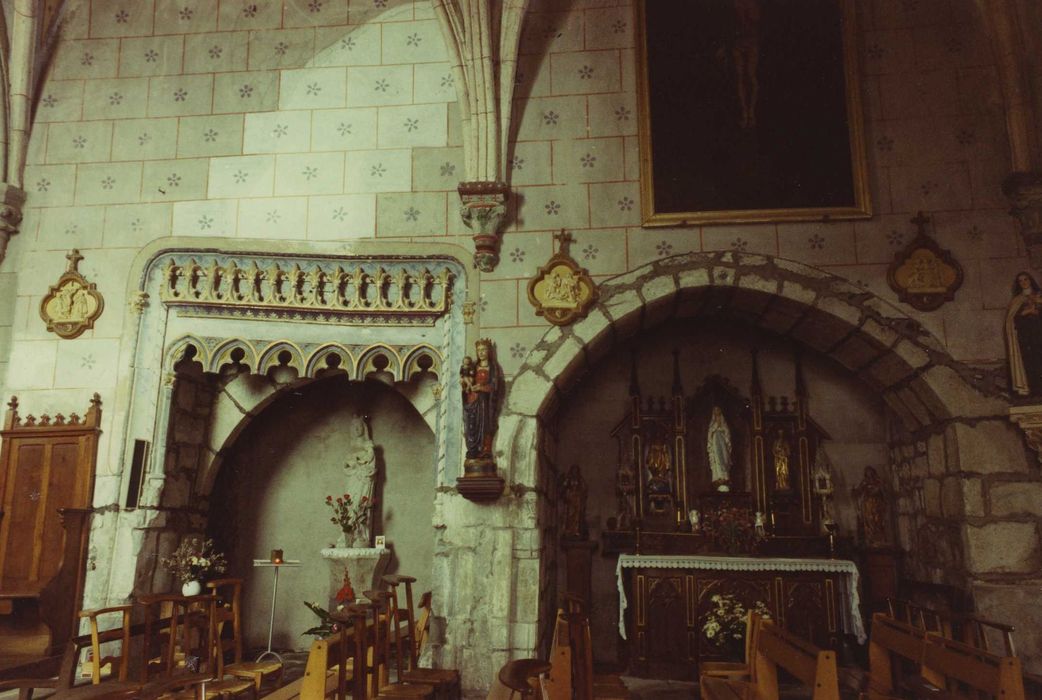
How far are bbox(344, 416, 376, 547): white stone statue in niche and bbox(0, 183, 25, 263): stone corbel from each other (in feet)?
11.3

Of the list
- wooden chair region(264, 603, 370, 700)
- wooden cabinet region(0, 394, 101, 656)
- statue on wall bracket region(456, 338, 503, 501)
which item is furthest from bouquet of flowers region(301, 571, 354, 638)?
wooden cabinet region(0, 394, 101, 656)

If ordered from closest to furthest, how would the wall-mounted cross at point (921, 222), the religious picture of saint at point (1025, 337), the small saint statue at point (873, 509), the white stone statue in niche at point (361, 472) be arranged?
the religious picture of saint at point (1025, 337), the wall-mounted cross at point (921, 222), the small saint statue at point (873, 509), the white stone statue in niche at point (361, 472)

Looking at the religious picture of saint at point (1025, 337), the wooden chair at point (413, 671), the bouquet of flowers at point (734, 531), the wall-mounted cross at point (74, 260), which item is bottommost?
the wooden chair at point (413, 671)

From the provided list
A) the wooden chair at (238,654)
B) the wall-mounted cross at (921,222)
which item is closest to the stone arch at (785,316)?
the wall-mounted cross at (921,222)

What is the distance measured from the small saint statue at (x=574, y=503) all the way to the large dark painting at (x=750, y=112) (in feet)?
8.39

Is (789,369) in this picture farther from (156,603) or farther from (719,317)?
(156,603)

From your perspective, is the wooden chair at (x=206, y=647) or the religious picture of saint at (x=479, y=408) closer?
the wooden chair at (x=206, y=647)

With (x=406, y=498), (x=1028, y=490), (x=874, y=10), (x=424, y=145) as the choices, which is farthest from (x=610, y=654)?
(x=874, y=10)

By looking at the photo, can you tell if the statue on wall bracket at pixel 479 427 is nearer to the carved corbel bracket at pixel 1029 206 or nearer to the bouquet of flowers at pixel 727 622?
the bouquet of flowers at pixel 727 622

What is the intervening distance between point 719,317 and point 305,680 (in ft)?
17.7

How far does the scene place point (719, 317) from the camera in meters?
7.83

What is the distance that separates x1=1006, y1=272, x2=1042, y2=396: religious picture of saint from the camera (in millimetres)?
5992

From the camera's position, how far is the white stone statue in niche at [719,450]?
7.46 metres

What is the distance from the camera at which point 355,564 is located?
23.7 feet
